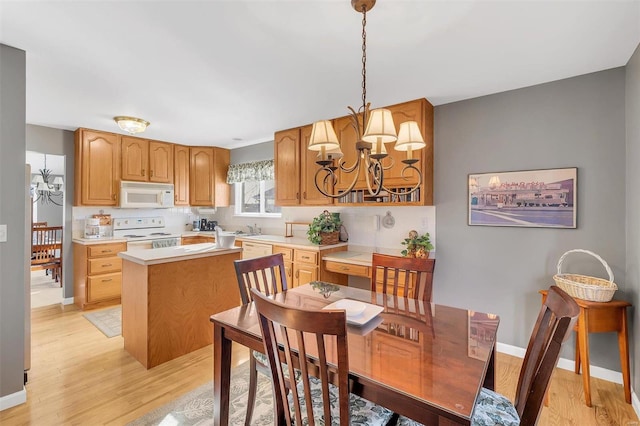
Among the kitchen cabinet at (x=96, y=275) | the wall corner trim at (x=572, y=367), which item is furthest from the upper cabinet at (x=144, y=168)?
the wall corner trim at (x=572, y=367)

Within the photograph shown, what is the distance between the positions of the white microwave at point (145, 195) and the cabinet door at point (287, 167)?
6.31 feet

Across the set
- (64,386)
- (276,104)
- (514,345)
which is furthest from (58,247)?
(514,345)

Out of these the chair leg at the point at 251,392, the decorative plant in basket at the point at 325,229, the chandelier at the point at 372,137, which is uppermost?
the chandelier at the point at 372,137

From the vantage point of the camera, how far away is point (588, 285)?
6.99 ft

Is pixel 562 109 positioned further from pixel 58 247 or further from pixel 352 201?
pixel 58 247

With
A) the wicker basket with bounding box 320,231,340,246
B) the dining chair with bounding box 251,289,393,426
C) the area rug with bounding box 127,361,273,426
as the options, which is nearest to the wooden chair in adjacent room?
the area rug with bounding box 127,361,273,426

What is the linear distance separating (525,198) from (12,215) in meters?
3.86

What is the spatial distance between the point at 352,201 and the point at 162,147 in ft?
10.7

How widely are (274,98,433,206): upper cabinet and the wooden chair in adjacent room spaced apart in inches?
151

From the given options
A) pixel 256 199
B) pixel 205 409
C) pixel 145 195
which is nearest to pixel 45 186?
pixel 145 195

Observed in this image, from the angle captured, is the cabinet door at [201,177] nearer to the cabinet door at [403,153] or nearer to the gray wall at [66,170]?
the gray wall at [66,170]

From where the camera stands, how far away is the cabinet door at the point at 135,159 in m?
A: 4.35

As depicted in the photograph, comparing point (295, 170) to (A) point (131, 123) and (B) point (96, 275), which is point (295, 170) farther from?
(B) point (96, 275)

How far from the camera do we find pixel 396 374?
106cm
